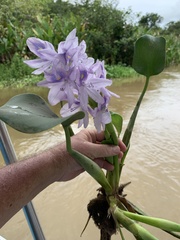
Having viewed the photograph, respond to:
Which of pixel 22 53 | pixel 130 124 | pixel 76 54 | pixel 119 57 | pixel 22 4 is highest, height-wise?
pixel 22 4

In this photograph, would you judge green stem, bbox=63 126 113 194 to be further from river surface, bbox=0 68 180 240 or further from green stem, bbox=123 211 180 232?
river surface, bbox=0 68 180 240

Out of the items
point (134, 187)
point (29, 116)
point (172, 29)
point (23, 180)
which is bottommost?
point (134, 187)

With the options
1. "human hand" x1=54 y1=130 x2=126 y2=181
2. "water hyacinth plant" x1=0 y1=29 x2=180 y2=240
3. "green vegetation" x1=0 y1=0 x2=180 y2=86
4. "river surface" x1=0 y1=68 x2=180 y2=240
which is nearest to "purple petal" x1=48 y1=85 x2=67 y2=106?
"water hyacinth plant" x1=0 y1=29 x2=180 y2=240

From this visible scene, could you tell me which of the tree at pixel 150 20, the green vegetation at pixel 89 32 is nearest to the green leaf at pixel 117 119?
the green vegetation at pixel 89 32

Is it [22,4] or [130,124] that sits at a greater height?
[22,4]

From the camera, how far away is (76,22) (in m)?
5.06

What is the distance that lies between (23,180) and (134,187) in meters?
1.07

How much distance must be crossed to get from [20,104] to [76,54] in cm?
9

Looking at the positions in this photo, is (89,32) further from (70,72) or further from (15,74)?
(70,72)

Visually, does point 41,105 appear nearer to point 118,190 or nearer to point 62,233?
point 118,190

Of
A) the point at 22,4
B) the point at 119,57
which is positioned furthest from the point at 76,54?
the point at 22,4

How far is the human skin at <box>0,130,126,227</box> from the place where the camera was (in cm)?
40

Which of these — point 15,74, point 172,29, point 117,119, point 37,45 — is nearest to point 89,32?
point 15,74

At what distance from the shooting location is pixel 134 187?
141cm
